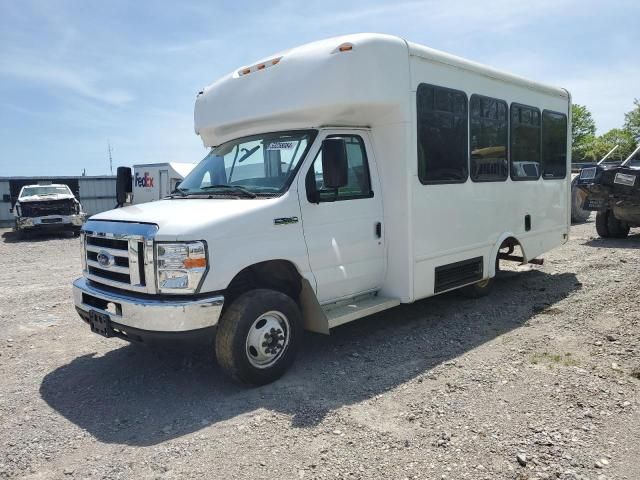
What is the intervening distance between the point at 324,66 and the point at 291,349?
274 centimetres

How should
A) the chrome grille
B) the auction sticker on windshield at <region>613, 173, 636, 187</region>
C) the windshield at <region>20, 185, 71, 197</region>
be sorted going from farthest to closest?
the windshield at <region>20, 185, 71, 197</region> < the auction sticker on windshield at <region>613, 173, 636, 187</region> < the chrome grille

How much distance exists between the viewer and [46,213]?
17828 mm

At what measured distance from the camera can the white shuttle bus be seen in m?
4.27

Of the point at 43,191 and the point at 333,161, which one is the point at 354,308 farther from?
the point at 43,191

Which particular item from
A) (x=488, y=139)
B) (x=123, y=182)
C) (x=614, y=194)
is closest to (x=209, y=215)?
(x=123, y=182)

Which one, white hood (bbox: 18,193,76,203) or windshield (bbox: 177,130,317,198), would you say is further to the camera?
white hood (bbox: 18,193,76,203)

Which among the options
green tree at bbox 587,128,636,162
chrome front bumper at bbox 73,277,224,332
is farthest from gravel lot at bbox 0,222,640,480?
green tree at bbox 587,128,636,162

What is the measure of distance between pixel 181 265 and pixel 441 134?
11.5 ft

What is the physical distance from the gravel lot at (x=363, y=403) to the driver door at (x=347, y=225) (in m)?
0.79

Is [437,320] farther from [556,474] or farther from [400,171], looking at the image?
[556,474]

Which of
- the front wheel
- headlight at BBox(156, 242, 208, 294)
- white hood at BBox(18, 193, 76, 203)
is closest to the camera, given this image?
headlight at BBox(156, 242, 208, 294)

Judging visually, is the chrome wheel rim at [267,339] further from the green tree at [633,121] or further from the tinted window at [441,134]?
the green tree at [633,121]

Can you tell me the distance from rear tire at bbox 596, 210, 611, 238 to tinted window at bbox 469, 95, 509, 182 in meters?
7.06

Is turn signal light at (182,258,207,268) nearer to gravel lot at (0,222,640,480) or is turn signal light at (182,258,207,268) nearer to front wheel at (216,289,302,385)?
front wheel at (216,289,302,385)
